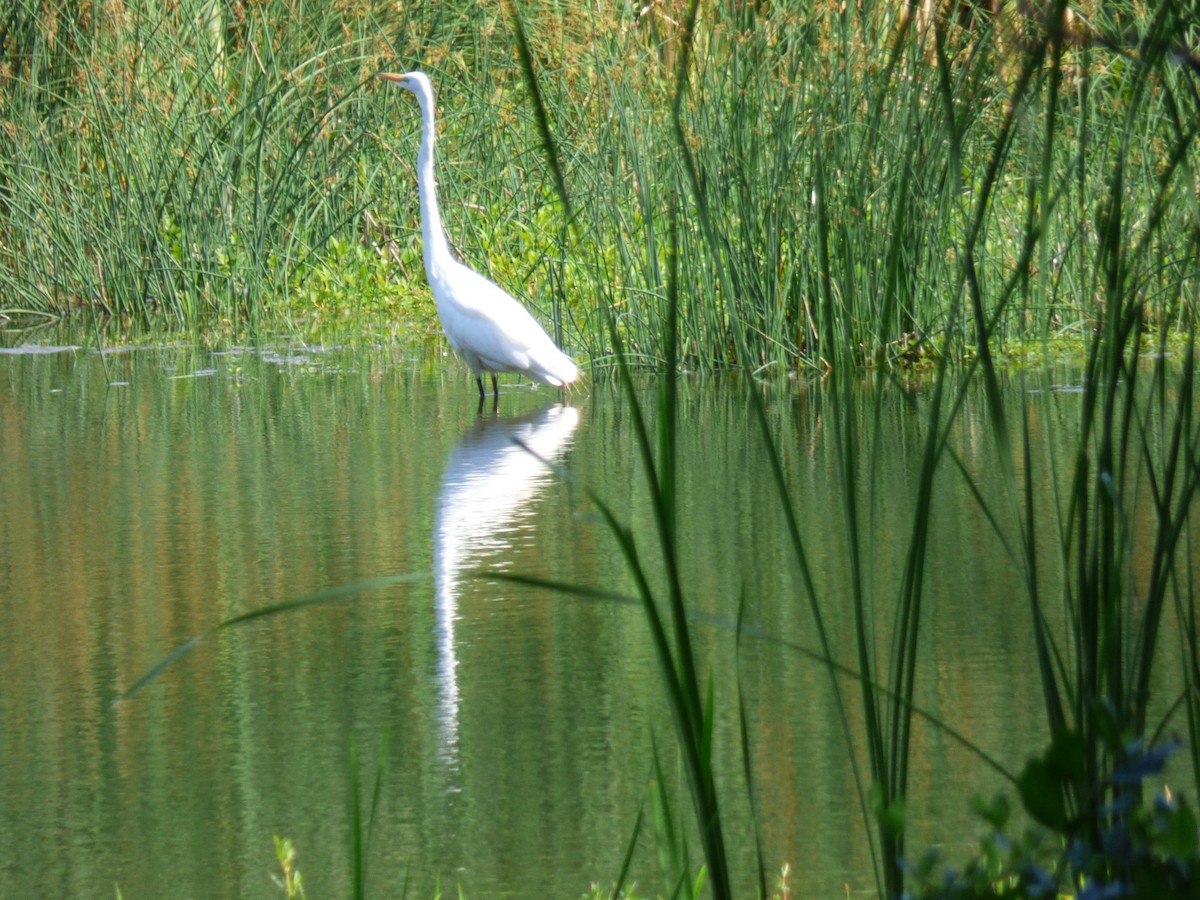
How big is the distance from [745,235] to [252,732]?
3.23 metres

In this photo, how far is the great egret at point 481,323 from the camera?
5.35 metres

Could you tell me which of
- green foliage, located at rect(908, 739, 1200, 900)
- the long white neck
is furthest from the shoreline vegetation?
the long white neck

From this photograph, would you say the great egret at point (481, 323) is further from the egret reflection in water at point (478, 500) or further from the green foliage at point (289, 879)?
the green foliage at point (289, 879)

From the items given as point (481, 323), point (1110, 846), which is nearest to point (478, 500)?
point (481, 323)

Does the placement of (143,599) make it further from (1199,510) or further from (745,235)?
(745,235)

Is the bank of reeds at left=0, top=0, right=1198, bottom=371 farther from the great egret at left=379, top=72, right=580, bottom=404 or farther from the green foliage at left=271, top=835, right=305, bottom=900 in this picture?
the green foliage at left=271, top=835, right=305, bottom=900

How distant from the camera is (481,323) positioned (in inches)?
213

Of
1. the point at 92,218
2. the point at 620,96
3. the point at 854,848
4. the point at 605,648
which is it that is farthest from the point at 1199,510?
the point at 92,218

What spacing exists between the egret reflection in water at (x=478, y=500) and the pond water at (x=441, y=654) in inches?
0.5

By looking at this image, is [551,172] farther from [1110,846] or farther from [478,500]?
[1110,846]

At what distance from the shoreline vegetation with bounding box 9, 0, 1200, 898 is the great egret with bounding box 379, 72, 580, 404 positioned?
0.25 m

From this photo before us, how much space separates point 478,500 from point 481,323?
1645 mm

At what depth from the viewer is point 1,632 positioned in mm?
2789

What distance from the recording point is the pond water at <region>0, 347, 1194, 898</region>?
187cm
